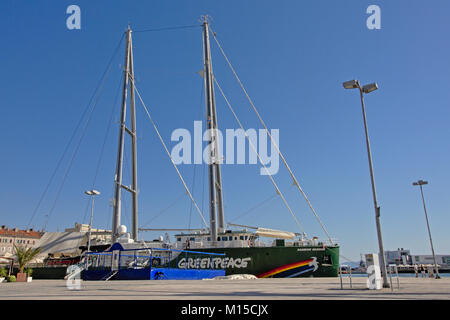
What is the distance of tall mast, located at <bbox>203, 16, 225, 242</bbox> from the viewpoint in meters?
26.0

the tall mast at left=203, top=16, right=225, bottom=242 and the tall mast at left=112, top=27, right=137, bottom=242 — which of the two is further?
the tall mast at left=112, top=27, right=137, bottom=242

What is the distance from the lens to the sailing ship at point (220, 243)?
24.7 meters

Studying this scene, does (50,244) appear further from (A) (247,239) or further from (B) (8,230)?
(B) (8,230)

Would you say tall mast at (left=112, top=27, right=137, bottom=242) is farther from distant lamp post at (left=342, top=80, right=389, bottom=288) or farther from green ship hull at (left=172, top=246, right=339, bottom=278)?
distant lamp post at (left=342, top=80, right=389, bottom=288)

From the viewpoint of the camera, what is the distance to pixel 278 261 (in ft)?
81.6

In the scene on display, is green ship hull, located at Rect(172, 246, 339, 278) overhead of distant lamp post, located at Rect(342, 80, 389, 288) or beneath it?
beneath

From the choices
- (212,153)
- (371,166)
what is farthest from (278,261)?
(371,166)

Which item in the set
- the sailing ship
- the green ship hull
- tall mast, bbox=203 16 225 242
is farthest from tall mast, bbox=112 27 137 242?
tall mast, bbox=203 16 225 242

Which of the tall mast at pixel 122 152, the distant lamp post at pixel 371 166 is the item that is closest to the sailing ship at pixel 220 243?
the tall mast at pixel 122 152

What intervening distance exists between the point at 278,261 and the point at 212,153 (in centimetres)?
980
